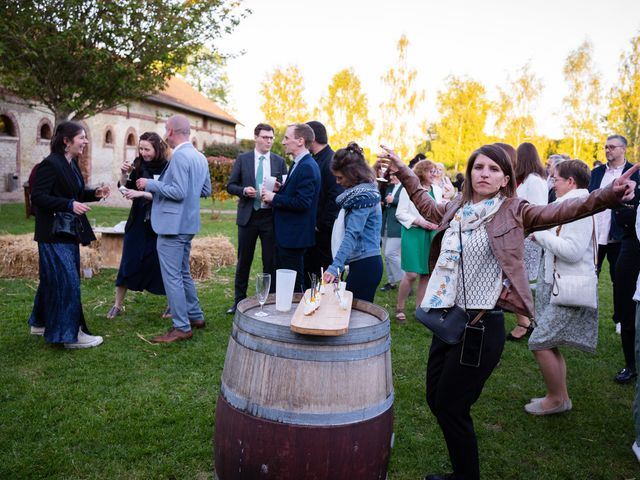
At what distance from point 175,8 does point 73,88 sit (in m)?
3.49

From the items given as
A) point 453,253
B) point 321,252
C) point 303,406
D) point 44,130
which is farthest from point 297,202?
point 44,130

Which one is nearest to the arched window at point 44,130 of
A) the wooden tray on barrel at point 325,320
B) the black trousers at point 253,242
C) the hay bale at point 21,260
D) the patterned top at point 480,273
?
the hay bale at point 21,260

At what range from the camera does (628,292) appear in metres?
4.95

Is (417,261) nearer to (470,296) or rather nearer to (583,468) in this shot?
(583,468)

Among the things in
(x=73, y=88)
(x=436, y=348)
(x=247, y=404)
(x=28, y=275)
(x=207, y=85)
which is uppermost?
(x=207, y=85)

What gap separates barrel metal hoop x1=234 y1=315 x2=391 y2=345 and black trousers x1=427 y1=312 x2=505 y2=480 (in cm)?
52

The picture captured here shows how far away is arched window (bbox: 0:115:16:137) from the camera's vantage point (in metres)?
20.3

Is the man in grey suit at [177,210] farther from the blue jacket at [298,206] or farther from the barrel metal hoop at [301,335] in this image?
the barrel metal hoop at [301,335]

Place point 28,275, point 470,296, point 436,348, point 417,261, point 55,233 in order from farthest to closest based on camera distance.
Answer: point 28,275 → point 417,261 → point 55,233 → point 436,348 → point 470,296

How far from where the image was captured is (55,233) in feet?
15.7

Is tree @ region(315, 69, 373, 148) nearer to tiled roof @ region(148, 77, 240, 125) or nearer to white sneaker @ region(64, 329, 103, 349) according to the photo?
tiled roof @ region(148, 77, 240, 125)

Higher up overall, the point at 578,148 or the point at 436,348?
the point at 578,148

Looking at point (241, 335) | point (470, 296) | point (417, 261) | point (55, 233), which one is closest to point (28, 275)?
point (55, 233)

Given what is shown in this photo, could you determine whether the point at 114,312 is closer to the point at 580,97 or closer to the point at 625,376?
the point at 625,376
